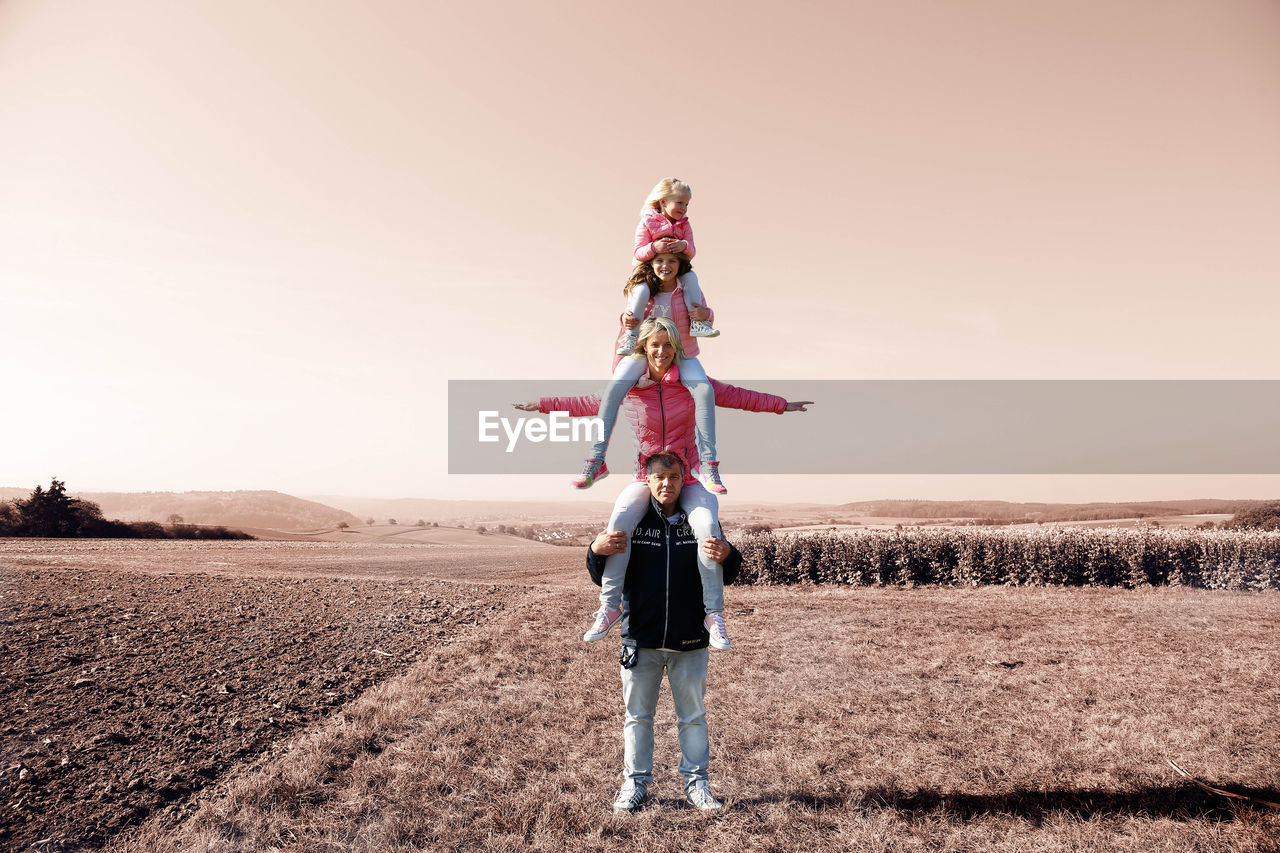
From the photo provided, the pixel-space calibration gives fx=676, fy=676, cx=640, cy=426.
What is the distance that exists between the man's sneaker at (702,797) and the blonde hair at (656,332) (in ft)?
11.4

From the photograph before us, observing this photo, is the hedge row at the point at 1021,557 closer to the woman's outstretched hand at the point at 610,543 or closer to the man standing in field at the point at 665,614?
the man standing in field at the point at 665,614

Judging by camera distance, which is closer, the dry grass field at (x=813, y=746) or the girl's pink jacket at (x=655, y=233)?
the dry grass field at (x=813, y=746)

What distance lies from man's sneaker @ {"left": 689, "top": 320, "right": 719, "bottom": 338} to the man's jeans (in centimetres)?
252

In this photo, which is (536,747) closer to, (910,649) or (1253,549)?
(910,649)

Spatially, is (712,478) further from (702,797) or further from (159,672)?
(159,672)

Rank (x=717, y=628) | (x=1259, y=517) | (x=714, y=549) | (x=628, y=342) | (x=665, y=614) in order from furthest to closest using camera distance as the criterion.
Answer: (x=1259, y=517) → (x=628, y=342) → (x=665, y=614) → (x=717, y=628) → (x=714, y=549)

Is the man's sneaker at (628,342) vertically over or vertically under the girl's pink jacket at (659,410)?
over

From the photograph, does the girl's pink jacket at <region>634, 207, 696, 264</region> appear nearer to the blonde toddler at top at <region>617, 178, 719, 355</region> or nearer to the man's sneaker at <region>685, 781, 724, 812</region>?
the blonde toddler at top at <region>617, 178, 719, 355</region>

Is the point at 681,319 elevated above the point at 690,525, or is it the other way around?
the point at 681,319

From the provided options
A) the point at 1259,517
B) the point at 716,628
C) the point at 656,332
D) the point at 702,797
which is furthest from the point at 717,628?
the point at 1259,517

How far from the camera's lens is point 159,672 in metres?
8.32

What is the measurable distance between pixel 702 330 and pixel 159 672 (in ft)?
26.2

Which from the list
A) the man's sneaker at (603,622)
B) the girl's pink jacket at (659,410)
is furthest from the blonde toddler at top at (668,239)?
the man's sneaker at (603,622)

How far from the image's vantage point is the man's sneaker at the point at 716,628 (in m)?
5.02
